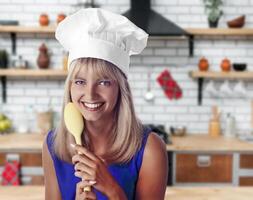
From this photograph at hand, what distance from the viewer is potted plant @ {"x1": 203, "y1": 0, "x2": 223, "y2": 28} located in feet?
12.8

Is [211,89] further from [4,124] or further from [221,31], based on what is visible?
[4,124]

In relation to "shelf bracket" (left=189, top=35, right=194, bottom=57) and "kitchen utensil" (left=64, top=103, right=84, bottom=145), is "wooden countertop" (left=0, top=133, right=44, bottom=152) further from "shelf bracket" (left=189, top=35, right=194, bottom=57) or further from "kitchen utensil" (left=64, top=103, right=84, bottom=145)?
"kitchen utensil" (left=64, top=103, right=84, bottom=145)

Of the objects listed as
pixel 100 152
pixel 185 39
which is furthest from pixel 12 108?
pixel 100 152

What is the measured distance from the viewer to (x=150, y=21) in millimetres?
3688

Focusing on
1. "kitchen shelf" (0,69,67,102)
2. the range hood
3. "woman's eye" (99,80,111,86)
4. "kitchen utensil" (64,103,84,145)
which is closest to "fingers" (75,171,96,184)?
"kitchen utensil" (64,103,84,145)

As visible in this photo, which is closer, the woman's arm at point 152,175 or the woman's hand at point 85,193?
the woman's hand at point 85,193

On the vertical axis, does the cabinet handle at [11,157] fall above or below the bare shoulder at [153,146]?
below

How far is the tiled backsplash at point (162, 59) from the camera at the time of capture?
4066mm

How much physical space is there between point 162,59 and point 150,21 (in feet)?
1.75

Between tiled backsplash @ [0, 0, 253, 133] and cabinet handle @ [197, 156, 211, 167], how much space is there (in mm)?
732

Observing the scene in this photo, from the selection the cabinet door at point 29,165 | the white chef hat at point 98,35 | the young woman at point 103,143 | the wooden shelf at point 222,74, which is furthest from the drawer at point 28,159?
the white chef hat at point 98,35

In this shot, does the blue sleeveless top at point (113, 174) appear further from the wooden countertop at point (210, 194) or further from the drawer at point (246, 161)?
the drawer at point (246, 161)

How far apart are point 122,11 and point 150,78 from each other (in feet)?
2.32

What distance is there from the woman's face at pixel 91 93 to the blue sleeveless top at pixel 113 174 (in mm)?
193
